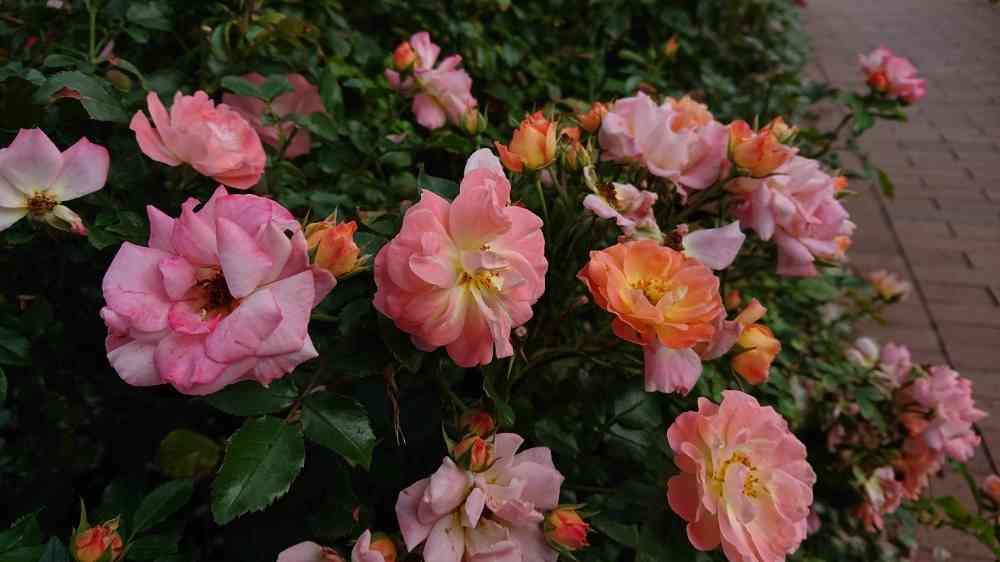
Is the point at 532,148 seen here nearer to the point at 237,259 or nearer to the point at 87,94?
the point at 237,259

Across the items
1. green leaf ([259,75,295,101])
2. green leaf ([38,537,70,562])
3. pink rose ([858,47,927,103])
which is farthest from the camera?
pink rose ([858,47,927,103])

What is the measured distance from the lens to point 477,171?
496 millimetres

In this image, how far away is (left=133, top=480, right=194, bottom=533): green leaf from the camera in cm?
58

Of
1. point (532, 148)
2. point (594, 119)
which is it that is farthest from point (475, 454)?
point (594, 119)

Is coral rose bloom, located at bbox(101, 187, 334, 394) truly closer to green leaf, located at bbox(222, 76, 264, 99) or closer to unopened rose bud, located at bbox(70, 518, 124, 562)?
unopened rose bud, located at bbox(70, 518, 124, 562)

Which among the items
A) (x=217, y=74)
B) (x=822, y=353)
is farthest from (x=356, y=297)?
(x=822, y=353)

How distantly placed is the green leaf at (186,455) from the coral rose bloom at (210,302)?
0.20m

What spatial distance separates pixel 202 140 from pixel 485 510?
0.39 m

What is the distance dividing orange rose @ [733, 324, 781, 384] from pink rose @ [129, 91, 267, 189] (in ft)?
1.56

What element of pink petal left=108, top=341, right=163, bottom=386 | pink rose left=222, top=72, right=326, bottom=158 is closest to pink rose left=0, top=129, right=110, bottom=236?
pink petal left=108, top=341, right=163, bottom=386

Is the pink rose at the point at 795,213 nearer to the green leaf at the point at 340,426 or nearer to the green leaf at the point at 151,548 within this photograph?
the green leaf at the point at 340,426

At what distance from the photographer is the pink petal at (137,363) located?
423 millimetres

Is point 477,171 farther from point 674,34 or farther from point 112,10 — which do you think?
point 674,34

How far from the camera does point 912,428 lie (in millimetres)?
1198
